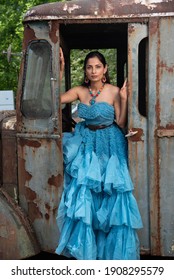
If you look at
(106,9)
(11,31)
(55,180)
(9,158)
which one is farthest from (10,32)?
(55,180)

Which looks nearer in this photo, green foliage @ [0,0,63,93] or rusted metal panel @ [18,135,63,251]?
rusted metal panel @ [18,135,63,251]

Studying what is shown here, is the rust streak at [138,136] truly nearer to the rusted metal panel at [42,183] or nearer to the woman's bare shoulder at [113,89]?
the woman's bare shoulder at [113,89]

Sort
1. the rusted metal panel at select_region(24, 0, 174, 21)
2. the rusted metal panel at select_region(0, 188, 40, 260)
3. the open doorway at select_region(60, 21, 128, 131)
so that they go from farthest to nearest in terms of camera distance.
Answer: the open doorway at select_region(60, 21, 128, 131) < the rusted metal panel at select_region(0, 188, 40, 260) < the rusted metal panel at select_region(24, 0, 174, 21)

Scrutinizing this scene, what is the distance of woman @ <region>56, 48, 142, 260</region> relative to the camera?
11.4 ft

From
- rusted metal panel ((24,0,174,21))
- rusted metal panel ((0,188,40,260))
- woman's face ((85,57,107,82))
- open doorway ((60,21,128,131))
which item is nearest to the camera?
rusted metal panel ((24,0,174,21))

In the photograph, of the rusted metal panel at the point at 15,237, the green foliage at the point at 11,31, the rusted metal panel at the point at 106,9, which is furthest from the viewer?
the green foliage at the point at 11,31

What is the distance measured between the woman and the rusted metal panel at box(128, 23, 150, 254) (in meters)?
0.09

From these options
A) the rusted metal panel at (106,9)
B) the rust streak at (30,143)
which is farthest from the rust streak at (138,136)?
the rusted metal panel at (106,9)

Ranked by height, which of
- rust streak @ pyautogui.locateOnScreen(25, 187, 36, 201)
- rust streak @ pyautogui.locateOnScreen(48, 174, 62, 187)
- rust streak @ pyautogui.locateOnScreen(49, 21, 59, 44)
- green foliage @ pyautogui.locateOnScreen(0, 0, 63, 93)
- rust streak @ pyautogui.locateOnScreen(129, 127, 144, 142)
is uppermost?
green foliage @ pyautogui.locateOnScreen(0, 0, 63, 93)

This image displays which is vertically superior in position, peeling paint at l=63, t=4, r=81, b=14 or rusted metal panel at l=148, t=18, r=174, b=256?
peeling paint at l=63, t=4, r=81, b=14

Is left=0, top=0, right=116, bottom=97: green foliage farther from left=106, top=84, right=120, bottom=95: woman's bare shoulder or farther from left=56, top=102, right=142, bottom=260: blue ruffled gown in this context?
left=56, top=102, right=142, bottom=260: blue ruffled gown

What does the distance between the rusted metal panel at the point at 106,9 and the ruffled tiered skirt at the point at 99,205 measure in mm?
945

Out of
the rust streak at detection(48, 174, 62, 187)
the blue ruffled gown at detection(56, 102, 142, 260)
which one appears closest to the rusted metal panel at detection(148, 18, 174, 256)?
the blue ruffled gown at detection(56, 102, 142, 260)

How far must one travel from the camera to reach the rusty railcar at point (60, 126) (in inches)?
136
